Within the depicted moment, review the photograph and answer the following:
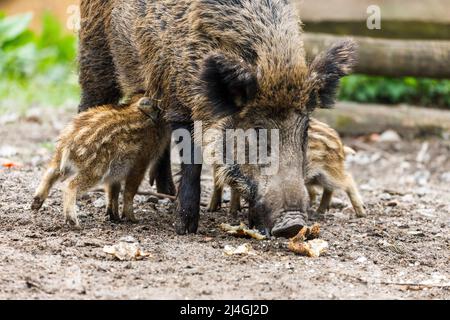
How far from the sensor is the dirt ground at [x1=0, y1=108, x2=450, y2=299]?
4113 mm

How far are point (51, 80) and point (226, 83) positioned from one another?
7261mm

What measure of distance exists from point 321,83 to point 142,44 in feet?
4.16

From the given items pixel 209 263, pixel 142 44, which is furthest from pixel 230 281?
pixel 142 44

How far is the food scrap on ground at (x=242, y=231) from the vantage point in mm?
5147

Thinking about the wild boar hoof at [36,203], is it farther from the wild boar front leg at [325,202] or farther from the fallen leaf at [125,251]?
the wild boar front leg at [325,202]

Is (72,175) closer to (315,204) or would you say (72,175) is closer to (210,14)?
(210,14)

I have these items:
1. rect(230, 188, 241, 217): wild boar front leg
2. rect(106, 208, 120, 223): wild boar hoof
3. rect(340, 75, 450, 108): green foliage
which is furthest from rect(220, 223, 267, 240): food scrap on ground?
rect(340, 75, 450, 108): green foliage

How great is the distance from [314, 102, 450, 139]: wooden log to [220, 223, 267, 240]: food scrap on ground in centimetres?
398

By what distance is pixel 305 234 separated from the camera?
495cm

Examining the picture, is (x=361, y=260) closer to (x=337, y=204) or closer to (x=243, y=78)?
(x=243, y=78)

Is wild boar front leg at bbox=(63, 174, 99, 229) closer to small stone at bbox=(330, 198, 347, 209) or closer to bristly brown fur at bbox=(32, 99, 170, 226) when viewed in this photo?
bristly brown fur at bbox=(32, 99, 170, 226)

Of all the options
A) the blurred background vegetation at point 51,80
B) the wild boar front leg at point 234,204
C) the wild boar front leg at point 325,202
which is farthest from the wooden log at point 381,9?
the wild boar front leg at point 234,204

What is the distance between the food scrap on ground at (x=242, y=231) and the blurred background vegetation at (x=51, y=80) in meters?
4.59
